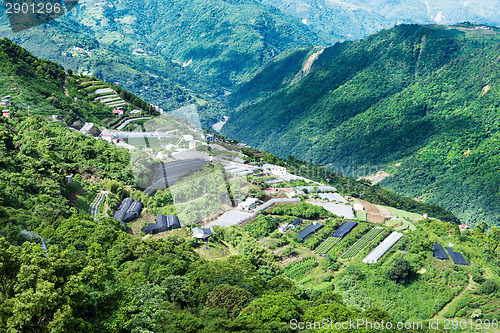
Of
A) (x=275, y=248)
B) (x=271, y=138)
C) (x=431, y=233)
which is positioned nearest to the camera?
(x=275, y=248)

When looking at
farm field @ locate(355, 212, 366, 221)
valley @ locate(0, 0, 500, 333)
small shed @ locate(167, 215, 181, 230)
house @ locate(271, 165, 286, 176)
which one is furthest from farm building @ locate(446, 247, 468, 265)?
house @ locate(271, 165, 286, 176)

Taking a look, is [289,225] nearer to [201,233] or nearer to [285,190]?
[201,233]

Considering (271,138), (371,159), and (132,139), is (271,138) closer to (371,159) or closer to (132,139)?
(371,159)

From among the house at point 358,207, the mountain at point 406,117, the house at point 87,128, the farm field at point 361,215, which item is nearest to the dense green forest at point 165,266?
the house at point 87,128

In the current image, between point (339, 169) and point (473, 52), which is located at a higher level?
point (473, 52)

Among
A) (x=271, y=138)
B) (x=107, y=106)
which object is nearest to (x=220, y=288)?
(x=107, y=106)

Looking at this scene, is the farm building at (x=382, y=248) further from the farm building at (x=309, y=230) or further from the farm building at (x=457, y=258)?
the farm building at (x=309, y=230)

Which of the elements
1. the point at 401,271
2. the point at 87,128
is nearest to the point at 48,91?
the point at 87,128
